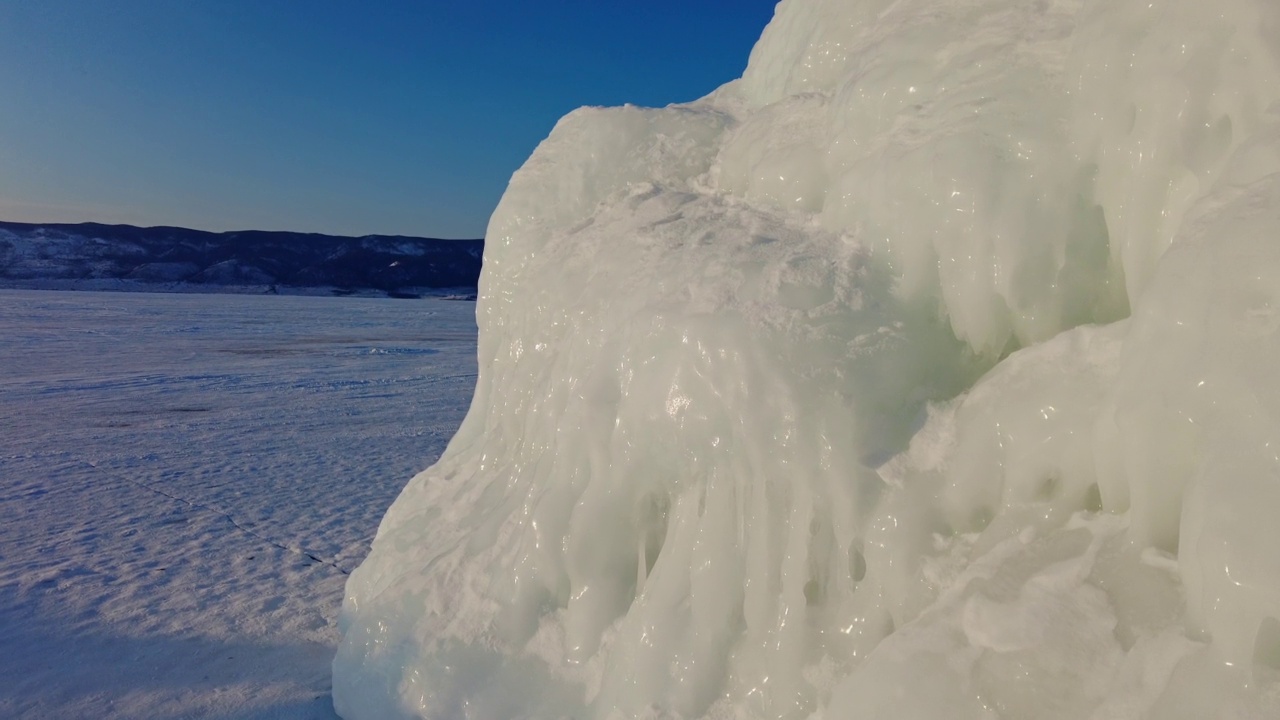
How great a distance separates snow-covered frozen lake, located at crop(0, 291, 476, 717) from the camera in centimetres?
344

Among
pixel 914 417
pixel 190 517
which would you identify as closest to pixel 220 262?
pixel 190 517

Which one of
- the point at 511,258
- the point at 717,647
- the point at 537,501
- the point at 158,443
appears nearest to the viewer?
the point at 717,647

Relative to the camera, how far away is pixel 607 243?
3.44m

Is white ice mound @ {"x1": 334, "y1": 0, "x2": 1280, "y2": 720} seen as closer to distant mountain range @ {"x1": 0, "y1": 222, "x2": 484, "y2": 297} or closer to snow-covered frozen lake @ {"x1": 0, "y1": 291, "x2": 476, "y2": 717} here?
snow-covered frozen lake @ {"x1": 0, "y1": 291, "x2": 476, "y2": 717}

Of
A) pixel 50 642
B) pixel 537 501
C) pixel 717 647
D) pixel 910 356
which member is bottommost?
pixel 50 642

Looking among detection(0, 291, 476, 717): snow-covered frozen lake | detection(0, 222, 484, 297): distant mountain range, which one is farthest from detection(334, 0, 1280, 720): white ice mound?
detection(0, 222, 484, 297): distant mountain range

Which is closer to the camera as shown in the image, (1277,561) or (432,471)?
(1277,561)

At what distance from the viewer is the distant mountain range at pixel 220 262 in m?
54.9

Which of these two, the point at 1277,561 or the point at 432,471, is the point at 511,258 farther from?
the point at 1277,561

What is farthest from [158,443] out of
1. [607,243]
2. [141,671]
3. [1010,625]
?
[1010,625]

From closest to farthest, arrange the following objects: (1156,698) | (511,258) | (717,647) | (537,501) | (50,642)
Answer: (1156,698), (717,647), (537,501), (50,642), (511,258)

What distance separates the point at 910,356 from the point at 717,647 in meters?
1.01

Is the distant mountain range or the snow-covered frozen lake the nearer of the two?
the snow-covered frozen lake

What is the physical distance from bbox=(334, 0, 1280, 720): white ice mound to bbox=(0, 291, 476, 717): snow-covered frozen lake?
82 cm
